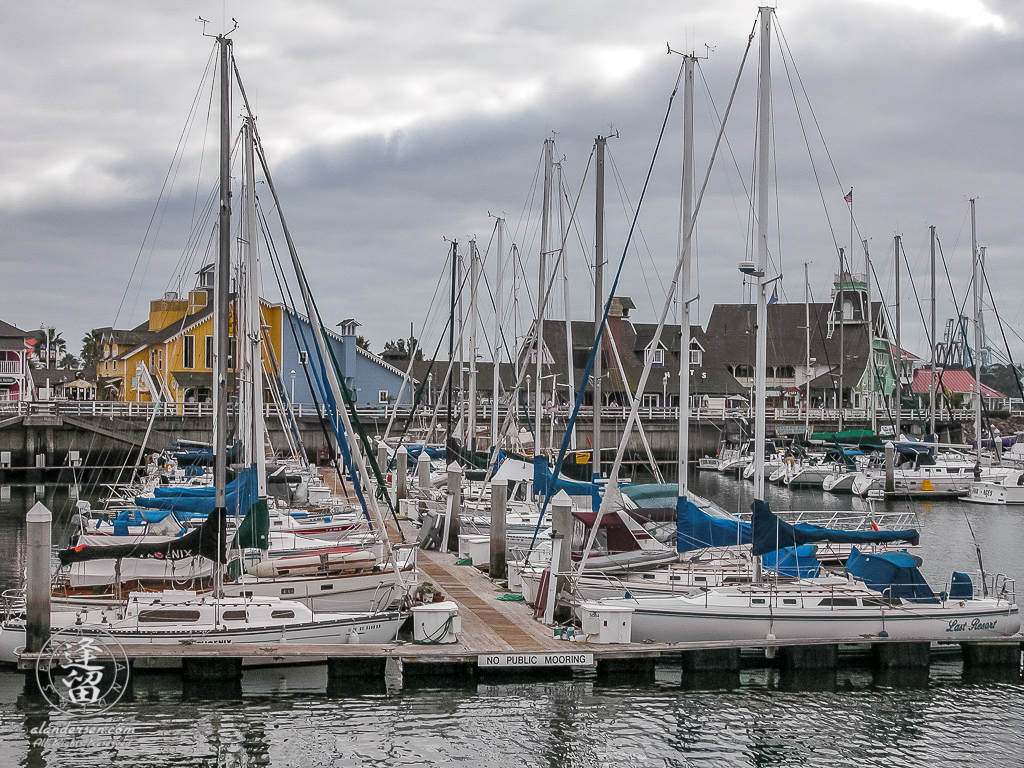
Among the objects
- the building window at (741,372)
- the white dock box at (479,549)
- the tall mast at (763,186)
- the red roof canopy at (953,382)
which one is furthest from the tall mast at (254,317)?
the red roof canopy at (953,382)

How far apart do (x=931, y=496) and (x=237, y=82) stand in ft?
A: 158

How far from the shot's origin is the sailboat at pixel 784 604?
21.7m

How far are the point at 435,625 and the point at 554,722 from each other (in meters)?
3.24

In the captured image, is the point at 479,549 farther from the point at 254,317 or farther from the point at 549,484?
the point at 254,317

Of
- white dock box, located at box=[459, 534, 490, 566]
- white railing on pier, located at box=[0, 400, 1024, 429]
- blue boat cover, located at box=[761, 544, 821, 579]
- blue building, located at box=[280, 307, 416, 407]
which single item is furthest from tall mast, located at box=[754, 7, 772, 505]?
blue building, located at box=[280, 307, 416, 407]

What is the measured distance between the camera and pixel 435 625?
67.5ft

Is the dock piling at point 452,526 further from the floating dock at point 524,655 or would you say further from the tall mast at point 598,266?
the floating dock at point 524,655

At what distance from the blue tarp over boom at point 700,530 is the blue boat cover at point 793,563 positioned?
96 centimetres

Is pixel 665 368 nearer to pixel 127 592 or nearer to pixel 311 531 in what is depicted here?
pixel 311 531

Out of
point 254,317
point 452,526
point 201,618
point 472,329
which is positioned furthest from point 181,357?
point 201,618

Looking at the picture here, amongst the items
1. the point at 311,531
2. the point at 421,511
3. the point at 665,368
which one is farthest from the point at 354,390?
the point at 311,531

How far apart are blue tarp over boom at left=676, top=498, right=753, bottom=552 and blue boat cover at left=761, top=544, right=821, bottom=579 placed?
3.15 feet

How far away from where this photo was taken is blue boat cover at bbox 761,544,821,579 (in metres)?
24.4

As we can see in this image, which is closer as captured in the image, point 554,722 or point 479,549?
point 554,722
